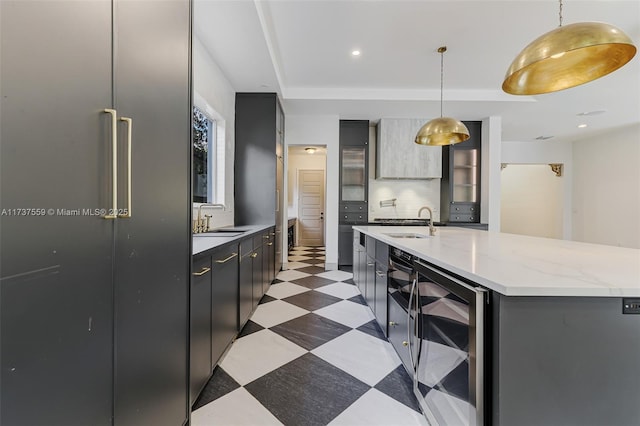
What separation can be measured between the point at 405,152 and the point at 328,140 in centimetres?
143

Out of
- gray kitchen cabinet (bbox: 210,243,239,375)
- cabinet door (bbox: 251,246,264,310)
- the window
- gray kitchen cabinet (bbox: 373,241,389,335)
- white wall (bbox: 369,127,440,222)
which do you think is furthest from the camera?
white wall (bbox: 369,127,440,222)

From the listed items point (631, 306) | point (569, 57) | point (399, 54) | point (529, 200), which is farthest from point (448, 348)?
point (529, 200)

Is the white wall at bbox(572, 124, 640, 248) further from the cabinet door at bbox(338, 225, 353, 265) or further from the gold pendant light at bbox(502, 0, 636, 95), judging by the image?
the gold pendant light at bbox(502, 0, 636, 95)

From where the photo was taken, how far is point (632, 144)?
17.7 feet

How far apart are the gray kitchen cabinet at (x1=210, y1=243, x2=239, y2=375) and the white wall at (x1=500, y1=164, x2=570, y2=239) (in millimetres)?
8520

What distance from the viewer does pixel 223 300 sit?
175cm

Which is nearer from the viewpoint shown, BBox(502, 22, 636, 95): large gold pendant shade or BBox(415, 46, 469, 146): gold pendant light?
BBox(502, 22, 636, 95): large gold pendant shade

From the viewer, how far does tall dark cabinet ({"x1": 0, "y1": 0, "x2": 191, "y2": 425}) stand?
1.73ft

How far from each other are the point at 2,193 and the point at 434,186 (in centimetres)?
566

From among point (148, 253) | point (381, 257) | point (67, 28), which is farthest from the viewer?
point (381, 257)

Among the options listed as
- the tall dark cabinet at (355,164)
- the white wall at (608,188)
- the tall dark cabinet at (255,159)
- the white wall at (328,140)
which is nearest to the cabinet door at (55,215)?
the tall dark cabinet at (255,159)

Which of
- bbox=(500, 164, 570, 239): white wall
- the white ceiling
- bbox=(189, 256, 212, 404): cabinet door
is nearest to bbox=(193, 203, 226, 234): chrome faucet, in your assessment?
bbox=(189, 256, 212, 404): cabinet door

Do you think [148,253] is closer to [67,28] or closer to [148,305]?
[148,305]

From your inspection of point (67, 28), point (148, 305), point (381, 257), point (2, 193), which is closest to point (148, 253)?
point (148, 305)
